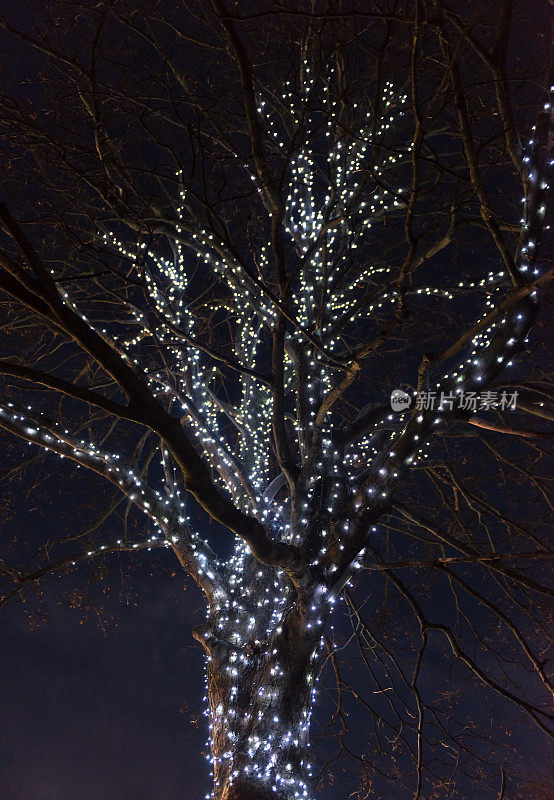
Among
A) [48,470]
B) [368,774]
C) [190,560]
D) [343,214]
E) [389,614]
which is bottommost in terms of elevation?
[368,774]

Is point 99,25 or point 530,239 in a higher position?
point 530,239

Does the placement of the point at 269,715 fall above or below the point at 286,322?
below

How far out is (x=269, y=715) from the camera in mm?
3582

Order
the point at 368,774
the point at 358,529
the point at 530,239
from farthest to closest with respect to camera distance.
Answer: the point at 368,774
the point at 358,529
the point at 530,239

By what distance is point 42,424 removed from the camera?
12.5 ft

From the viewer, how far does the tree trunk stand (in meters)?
3.46

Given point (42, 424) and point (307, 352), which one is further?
point (307, 352)

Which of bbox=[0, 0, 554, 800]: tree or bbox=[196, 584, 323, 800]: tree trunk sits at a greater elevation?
bbox=[0, 0, 554, 800]: tree

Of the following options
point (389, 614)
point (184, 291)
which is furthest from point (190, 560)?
point (184, 291)

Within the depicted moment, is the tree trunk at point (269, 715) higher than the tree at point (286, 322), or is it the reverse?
the tree at point (286, 322)

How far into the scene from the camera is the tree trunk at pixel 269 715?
3.46 metres

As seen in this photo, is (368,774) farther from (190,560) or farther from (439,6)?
(439,6)

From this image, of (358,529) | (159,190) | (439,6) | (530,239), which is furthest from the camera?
(159,190)

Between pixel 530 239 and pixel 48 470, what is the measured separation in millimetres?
4949
